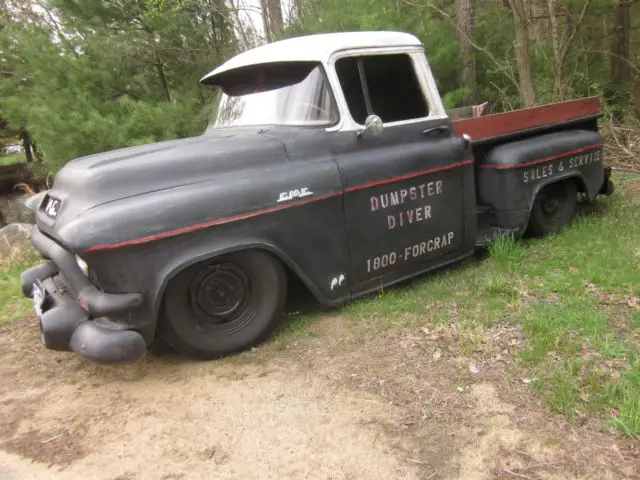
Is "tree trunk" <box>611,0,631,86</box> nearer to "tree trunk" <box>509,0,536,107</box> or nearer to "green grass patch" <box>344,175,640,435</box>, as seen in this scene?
"tree trunk" <box>509,0,536,107</box>

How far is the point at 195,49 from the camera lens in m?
9.15

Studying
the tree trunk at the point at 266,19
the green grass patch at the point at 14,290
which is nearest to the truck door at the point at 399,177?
the green grass patch at the point at 14,290

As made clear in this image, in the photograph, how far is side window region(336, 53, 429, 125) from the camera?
3.92 metres

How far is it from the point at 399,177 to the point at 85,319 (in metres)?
2.36

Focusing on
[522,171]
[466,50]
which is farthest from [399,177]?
[466,50]

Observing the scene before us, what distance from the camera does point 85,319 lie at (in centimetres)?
313

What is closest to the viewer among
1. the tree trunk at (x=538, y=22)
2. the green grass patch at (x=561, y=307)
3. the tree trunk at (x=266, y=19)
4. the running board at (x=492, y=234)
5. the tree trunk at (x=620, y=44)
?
the green grass patch at (x=561, y=307)

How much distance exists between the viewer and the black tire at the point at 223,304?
329 centimetres

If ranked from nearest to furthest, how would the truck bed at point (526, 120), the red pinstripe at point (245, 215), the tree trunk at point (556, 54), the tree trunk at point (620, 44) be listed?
the red pinstripe at point (245, 215)
the truck bed at point (526, 120)
the tree trunk at point (556, 54)
the tree trunk at point (620, 44)

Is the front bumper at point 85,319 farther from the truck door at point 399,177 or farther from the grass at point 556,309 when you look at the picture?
the truck door at point 399,177

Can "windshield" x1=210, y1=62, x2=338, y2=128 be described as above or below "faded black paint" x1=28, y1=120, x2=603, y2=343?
above

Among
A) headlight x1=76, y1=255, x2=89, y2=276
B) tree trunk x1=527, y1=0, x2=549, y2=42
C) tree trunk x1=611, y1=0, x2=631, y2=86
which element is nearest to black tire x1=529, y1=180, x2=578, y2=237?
headlight x1=76, y1=255, x2=89, y2=276

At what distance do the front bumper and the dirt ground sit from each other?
345mm

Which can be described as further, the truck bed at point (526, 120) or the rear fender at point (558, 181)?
the rear fender at point (558, 181)
